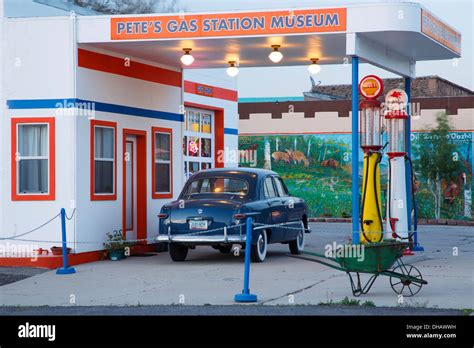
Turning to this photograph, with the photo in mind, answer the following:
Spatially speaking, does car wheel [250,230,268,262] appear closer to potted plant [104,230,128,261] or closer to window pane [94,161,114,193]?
potted plant [104,230,128,261]

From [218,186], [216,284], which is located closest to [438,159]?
[218,186]

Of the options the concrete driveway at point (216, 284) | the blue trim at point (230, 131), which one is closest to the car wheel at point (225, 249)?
the concrete driveway at point (216, 284)

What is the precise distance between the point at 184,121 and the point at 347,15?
23.9ft

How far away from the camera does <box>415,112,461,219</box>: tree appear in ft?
116

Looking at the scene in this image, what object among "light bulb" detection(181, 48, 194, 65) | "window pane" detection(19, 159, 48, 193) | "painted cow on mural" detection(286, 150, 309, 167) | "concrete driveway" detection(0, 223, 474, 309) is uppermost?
"light bulb" detection(181, 48, 194, 65)

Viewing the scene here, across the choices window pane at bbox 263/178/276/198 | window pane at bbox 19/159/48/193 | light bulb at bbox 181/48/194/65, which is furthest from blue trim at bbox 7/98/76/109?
window pane at bbox 263/178/276/198

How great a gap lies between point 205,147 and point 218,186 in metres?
7.73

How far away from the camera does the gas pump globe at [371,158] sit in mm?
17766

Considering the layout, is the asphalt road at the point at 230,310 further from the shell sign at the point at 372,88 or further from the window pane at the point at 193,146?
the window pane at the point at 193,146

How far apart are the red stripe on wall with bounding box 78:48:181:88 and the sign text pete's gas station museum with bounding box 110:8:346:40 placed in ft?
2.45

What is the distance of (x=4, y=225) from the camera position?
17953 millimetres
